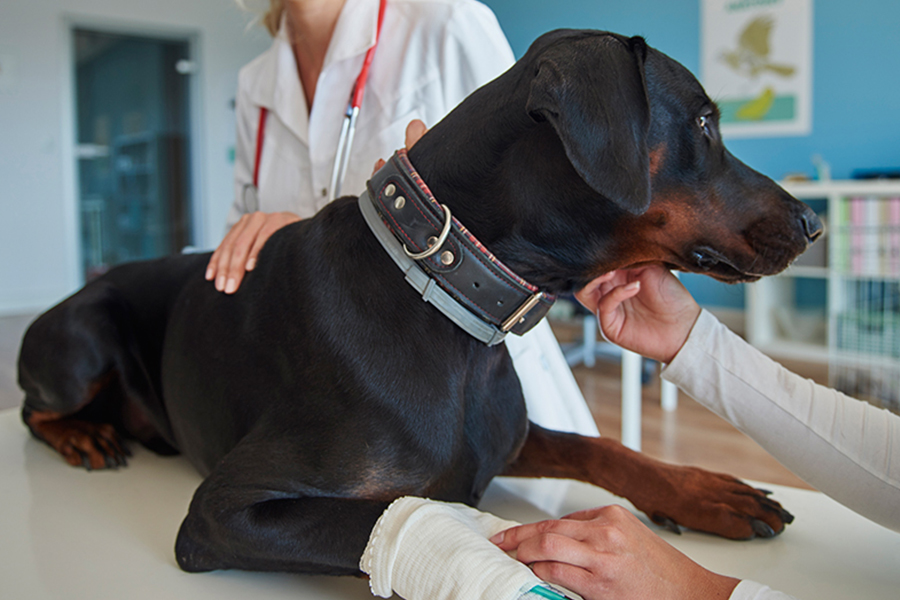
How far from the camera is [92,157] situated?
729 cm

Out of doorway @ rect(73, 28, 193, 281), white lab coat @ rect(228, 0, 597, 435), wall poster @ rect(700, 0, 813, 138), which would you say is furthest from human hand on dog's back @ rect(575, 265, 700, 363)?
doorway @ rect(73, 28, 193, 281)

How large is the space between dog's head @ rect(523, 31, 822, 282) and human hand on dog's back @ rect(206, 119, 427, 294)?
33 cm

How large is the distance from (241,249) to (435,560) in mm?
689

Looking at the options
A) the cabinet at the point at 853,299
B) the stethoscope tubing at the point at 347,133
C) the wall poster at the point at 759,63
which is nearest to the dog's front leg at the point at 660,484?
the stethoscope tubing at the point at 347,133

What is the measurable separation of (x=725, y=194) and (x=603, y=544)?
483mm

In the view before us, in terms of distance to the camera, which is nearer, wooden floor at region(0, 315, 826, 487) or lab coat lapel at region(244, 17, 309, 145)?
lab coat lapel at region(244, 17, 309, 145)

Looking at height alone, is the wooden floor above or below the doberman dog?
below

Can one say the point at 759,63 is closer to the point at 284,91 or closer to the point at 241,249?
the point at 284,91

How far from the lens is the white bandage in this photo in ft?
2.21

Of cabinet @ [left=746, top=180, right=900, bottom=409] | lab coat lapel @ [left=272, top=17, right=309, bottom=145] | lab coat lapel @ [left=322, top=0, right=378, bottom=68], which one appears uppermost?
lab coat lapel @ [left=322, top=0, right=378, bottom=68]

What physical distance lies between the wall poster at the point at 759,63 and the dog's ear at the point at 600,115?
16.0ft

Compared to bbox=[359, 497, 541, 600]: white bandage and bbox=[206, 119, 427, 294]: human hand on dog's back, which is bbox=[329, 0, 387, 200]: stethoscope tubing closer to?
bbox=[206, 119, 427, 294]: human hand on dog's back

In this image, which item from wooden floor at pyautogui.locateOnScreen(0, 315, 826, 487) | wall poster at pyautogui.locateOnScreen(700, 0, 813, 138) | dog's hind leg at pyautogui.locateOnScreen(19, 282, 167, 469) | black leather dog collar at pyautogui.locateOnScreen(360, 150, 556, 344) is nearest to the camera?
black leather dog collar at pyautogui.locateOnScreen(360, 150, 556, 344)

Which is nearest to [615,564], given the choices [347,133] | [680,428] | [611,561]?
[611,561]
